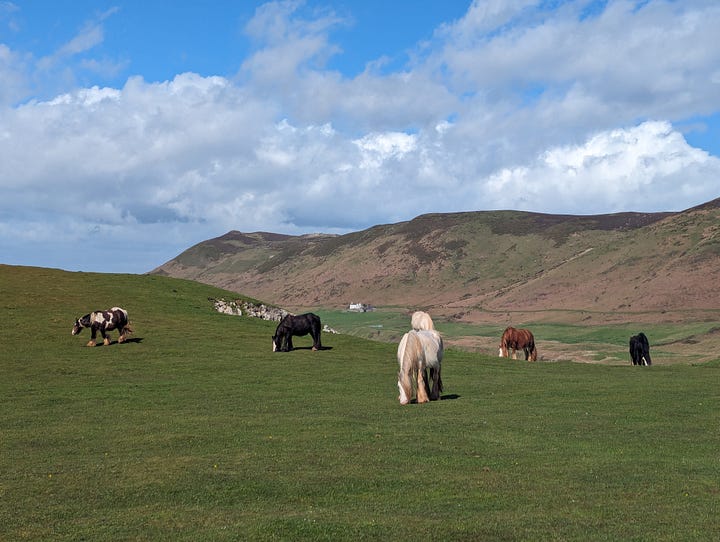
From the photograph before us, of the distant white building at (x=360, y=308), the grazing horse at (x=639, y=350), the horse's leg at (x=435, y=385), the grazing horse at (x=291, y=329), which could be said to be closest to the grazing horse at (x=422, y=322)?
the horse's leg at (x=435, y=385)

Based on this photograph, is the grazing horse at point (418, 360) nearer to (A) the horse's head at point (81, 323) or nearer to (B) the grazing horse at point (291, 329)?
(B) the grazing horse at point (291, 329)

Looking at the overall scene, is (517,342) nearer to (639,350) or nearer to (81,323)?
(639,350)

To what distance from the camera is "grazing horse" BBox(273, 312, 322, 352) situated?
42.1 m

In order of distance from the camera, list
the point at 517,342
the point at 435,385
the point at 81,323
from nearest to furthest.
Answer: the point at 435,385, the point at 81,323, the point at 517,342

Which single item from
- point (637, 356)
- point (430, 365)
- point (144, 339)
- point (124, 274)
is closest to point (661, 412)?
point (430, 365)

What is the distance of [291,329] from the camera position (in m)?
42.3

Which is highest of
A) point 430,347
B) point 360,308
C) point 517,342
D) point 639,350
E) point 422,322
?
point 360,308

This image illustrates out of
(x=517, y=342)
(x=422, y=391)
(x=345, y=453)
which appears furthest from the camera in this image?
(x=517, y=342)

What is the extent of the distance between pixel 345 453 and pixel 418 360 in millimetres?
8192

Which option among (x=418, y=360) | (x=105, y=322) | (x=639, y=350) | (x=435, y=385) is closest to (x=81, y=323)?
(x=105, y=322)

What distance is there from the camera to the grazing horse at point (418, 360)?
24109 mm

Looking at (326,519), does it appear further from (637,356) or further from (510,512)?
(637,356)

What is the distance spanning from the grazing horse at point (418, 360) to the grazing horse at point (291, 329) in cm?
1713

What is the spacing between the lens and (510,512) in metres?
11.8
